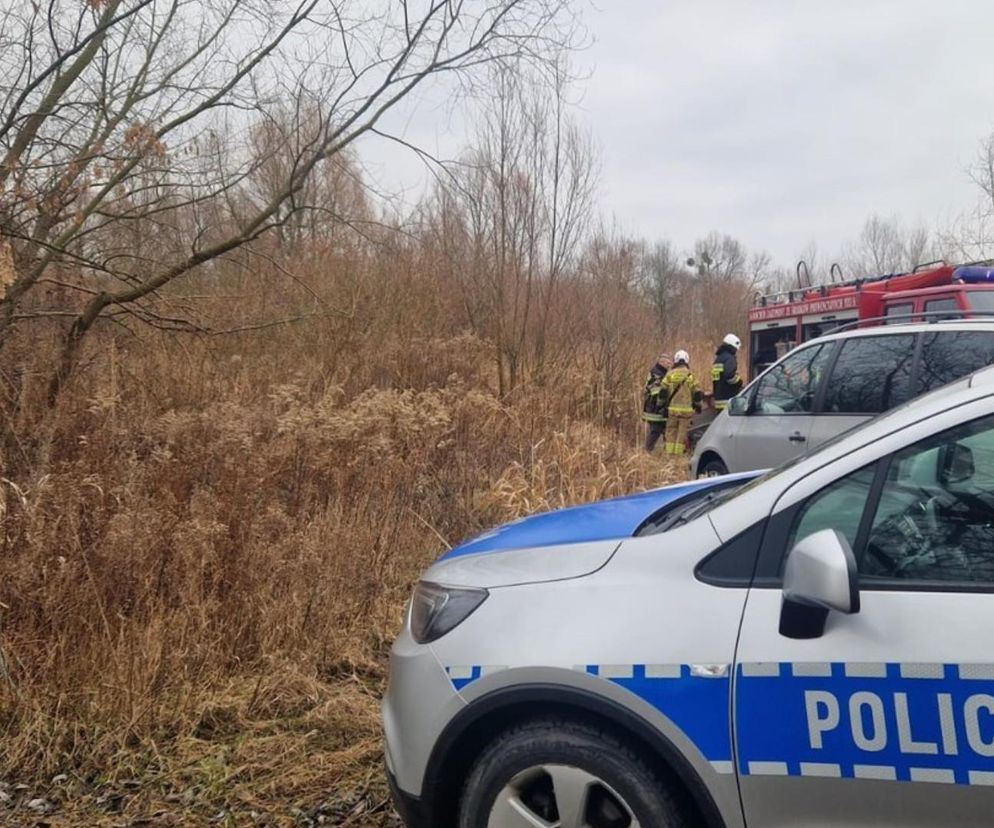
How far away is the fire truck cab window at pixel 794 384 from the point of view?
630 centimetres

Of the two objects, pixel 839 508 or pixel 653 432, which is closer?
pixel 839 508

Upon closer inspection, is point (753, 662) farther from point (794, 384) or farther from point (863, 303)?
point (863, 303)

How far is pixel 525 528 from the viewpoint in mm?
2873

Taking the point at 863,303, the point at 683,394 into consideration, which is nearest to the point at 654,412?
the point at 683,394

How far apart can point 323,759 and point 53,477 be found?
268 centimetres

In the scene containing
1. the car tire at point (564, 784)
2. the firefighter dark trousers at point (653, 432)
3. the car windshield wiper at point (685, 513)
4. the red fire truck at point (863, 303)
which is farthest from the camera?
the firefighter dark trousers at point (653, 432)

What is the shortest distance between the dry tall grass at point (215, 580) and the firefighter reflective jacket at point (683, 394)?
10.7 ft

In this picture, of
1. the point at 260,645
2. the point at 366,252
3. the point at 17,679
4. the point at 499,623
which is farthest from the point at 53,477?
the point at 366,252

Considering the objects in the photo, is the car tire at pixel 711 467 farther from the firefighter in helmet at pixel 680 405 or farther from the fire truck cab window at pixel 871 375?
the firefighter in helmet at pixel 680 405

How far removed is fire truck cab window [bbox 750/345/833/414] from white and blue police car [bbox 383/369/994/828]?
423 centimetres

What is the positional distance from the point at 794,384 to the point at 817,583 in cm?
502

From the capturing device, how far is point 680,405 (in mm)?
10789

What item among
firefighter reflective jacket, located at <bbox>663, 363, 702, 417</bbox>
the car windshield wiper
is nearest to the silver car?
the car windshield wiper

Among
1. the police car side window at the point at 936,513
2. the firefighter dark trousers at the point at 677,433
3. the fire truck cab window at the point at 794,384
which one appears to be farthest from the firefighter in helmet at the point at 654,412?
the police car side window at the point at 936,513
